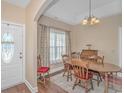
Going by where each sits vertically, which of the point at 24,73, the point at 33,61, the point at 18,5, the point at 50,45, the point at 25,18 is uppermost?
the point at 18,5

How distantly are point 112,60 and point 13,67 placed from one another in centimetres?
413

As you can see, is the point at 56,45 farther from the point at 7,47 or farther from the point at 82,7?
the point at 7,47

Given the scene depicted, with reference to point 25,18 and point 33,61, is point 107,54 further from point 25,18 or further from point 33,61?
point 25,18

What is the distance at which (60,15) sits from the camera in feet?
17.3

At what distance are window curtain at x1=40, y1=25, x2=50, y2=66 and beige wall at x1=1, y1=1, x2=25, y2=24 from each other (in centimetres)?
102

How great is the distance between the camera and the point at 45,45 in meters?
4.59

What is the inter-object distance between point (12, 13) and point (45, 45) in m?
1.84

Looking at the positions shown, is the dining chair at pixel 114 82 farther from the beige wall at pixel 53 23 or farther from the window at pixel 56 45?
the beige wall at pixel 53 23

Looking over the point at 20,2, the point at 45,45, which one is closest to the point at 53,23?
the point at 45,45

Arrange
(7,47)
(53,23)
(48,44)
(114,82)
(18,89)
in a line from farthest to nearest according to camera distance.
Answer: (53,23)
(48,44)
(7,47)
(18,89)
(114,82)

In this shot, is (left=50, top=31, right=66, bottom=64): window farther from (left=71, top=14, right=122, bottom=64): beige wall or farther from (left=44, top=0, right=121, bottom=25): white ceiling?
(left=71, top=14, right=122, bottom=64): beige wall

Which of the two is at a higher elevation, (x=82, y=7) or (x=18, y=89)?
(x=82, y=7)

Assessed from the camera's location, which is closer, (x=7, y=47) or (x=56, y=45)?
(x=7, y=47)

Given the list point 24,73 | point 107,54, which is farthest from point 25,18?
point 107,54
